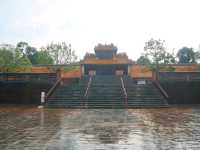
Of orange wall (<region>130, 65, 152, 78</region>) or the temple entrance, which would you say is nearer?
orange wall (<region>130, 65, 152, 78</region>)

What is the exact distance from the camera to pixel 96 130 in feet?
31.9

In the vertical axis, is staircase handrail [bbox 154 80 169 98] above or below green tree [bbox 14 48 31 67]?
below

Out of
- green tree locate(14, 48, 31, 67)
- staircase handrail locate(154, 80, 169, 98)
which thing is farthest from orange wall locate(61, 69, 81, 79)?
staircase handrail locate(154, 80, 169, 98)

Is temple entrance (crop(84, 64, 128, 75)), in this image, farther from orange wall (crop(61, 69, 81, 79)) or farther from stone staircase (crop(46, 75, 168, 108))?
stone staircase (crop(46, 75, 168, 108))

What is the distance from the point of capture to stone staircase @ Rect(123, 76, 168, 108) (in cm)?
2006

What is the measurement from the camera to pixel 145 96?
21562mm

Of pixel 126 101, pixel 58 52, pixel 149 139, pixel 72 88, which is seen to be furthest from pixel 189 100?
pixel 58 52

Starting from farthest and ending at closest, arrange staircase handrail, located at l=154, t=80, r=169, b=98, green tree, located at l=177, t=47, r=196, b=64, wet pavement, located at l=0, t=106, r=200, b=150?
1. green tree, located at l=177, t=47, r=196, b=64
2. staircase handrail, located at l=154, t=80, r=169, b=98
3. wet pavement, located at l=0, t=106, r=200, b=150

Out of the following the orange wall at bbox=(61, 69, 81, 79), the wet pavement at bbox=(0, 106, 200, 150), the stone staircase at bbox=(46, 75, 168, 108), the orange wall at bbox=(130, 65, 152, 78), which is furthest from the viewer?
the orange wall at bbox=(61, 69, 81, 79)

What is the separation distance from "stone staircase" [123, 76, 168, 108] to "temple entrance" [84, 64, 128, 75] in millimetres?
12120

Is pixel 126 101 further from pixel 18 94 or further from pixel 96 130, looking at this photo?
pixel 96 130

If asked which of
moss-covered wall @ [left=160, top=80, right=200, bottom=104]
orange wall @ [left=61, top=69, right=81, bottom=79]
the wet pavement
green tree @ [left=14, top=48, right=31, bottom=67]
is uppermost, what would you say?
green tree @ [left=14, top=48, right=31, bottom=67]

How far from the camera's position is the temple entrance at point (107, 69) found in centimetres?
3663

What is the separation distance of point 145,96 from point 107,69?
53.6 feet
